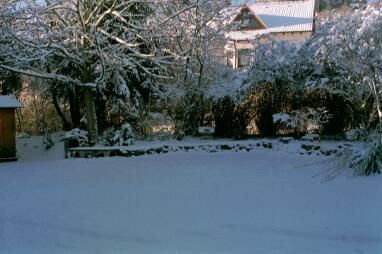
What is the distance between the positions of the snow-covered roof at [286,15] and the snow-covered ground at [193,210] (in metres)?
20.7

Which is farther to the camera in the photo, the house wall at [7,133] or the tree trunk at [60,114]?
the tree trunk at [60,114]

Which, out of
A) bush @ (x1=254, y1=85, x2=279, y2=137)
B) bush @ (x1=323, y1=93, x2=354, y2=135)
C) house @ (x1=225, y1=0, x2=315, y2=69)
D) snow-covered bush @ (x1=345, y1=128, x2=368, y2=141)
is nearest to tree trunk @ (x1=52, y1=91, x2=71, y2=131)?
bush @ (x1=254, y1=85, x2=279, y2=137)

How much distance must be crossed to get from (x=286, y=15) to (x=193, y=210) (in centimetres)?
2587

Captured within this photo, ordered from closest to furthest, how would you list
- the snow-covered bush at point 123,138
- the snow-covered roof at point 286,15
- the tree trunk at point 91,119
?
the snow-covered bush at point 123,138 → the tree trunk at point 91,119 → the snow-covered roof at point 286,15

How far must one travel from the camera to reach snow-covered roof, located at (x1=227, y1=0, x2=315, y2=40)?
27312 millimetres

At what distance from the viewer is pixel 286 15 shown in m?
28.7

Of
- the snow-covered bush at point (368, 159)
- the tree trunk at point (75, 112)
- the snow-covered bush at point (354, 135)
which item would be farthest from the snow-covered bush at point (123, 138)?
the snow-covered bush at point (368, 159)

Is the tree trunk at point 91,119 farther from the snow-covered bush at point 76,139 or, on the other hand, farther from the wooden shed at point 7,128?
the wooden shed at point 7,128

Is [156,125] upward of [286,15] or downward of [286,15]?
downward

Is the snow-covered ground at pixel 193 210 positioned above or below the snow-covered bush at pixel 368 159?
below

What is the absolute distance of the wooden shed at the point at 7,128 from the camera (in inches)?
501

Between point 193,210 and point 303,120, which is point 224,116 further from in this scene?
point 193,210

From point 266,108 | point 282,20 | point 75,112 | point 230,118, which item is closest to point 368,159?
point 266,108

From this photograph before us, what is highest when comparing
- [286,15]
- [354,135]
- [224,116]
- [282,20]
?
[286,15]
